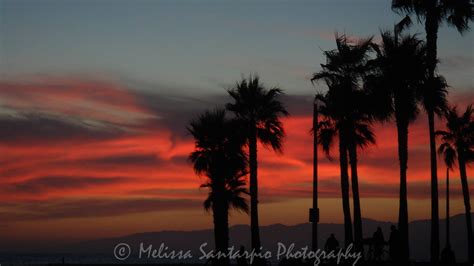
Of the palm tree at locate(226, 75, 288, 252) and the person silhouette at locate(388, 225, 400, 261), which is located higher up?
the palm tree at locate(226, 75, 288, 252)

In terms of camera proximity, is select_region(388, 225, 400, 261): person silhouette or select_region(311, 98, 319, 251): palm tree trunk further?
select_region(311, 98, 319, 251): palm tree trunk

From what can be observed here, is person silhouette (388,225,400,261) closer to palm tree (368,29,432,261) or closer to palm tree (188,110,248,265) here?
palm tree (368,29,432,261)

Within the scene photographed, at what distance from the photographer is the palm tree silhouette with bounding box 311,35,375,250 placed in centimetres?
4641

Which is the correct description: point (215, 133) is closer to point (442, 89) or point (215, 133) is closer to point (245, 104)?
point (245, 104)

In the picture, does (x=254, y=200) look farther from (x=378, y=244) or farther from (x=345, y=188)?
(x=378, y=244)

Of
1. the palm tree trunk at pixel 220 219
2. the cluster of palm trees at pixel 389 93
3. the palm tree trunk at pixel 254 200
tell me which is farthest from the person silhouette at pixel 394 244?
the palm tree trunk at pixel 220 219

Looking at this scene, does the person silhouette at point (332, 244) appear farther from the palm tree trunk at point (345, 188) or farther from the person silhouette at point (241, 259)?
the palm tree trunk at point (345, 188)

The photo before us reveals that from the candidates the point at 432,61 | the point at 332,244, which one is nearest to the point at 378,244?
the point at 332,244

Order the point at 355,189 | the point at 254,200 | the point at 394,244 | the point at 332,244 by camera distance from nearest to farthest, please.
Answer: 1. the point at 394,244
2. the point at 332,244
3. the point at 355,189
4. the point at 254,200

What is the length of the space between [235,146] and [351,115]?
904cm

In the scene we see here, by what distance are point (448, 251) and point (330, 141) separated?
9.70m

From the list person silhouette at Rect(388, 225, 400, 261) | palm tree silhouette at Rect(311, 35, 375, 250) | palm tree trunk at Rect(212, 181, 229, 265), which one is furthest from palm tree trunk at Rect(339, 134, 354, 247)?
person silhouette at Rect(388, 225, 400, 261)

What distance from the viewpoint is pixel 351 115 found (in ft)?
153

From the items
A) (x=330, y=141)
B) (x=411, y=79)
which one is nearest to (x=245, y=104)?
(x=330, y=141)
